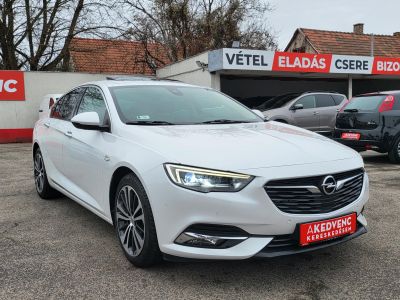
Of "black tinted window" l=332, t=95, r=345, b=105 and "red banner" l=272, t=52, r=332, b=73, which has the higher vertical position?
"red banner" l=272, t=52, r=332, b=73

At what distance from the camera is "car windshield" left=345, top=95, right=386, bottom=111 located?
28.6 ft

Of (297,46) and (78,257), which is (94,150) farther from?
(297,46)

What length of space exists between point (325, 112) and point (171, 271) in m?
10.6

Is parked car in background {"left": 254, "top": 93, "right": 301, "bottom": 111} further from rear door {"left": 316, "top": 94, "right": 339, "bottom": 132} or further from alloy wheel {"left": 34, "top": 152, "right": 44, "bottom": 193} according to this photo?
alloy wheel {"left": 34, "top": 152, "right": 44, "bottom": 193}

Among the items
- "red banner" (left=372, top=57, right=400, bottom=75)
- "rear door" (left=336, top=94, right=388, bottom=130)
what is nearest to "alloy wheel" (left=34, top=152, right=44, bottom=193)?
"rear door" (left=336, top=94, right=388, bottom=130)

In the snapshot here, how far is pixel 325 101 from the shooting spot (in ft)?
42.8

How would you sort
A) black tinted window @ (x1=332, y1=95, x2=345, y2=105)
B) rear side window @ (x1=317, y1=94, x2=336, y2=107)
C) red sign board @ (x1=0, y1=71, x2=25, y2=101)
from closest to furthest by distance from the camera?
rear side window @ (x1=317, y1=94, x2=336, y2=107), black tinted window @ (x1=332, y1=95, x2=345, y2=105), red sign board @ (x1=0, y1=71, x2=25, y2=101)

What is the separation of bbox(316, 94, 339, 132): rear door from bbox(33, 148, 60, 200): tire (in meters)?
8.99

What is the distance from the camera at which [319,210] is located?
117 inches

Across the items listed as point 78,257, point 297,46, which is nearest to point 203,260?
point 78,257

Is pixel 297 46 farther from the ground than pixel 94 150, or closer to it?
farther from the ground

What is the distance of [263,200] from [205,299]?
2.44 feet

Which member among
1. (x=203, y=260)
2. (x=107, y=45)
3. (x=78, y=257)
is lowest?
(x=78, y=257)

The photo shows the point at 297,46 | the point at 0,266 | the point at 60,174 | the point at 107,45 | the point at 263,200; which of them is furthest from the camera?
the point at 297,46
